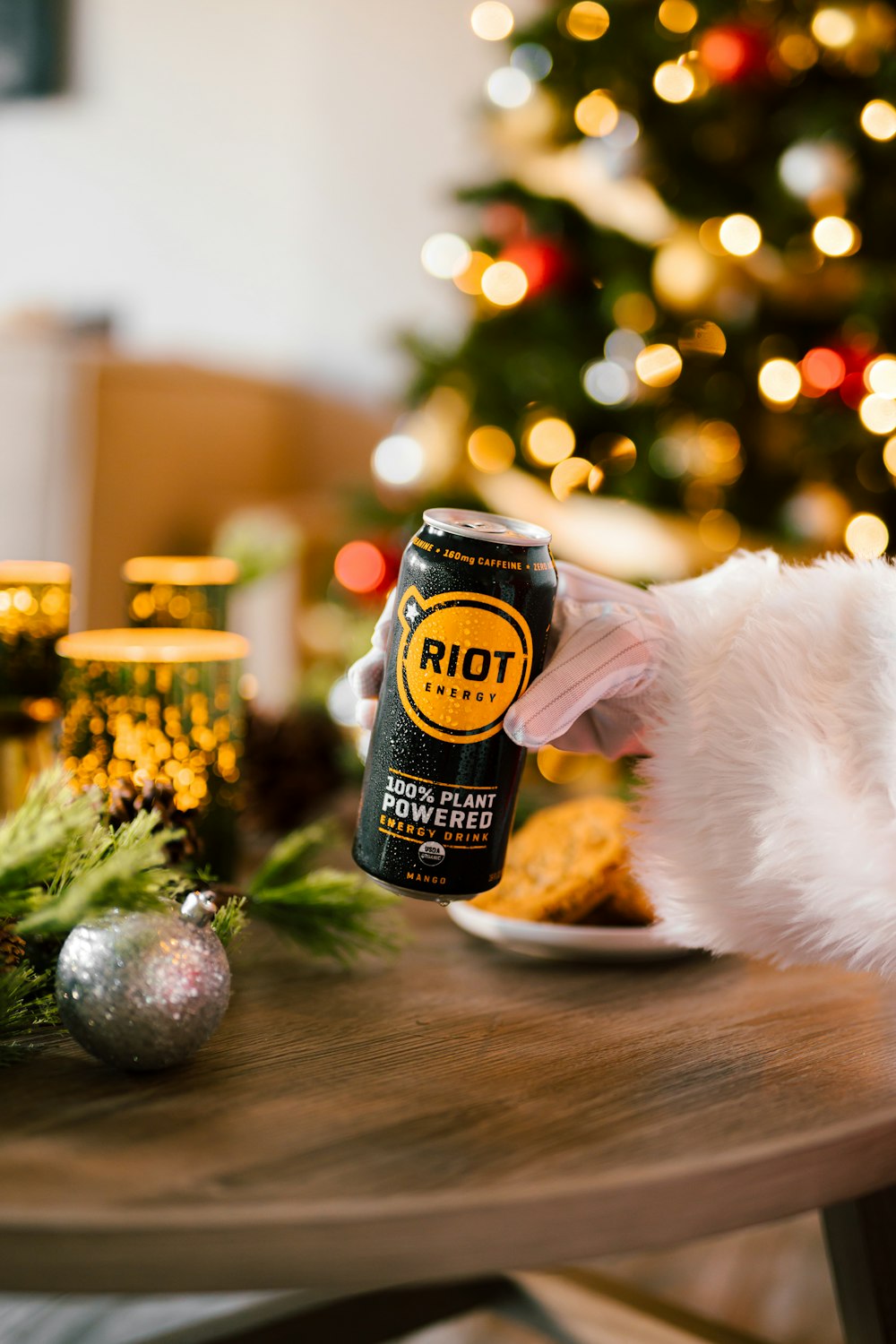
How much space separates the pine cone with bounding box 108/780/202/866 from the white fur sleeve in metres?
0.26

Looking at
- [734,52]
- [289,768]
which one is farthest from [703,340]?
[289,768]

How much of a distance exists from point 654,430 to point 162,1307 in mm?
1443

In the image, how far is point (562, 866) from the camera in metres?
0.70

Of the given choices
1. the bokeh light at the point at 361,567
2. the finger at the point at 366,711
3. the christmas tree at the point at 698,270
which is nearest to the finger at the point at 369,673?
the finger at the point at 366,711

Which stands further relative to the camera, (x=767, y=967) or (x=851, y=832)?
(x=767, y=967)

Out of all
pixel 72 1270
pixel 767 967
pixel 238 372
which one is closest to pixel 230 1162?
pixel 72 1270

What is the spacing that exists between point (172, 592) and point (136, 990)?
467 mm

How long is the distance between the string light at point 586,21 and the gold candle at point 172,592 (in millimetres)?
1522

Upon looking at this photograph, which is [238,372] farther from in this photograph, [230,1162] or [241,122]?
[230,1162]

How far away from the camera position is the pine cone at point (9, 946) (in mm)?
491

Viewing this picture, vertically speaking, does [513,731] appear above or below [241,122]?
below

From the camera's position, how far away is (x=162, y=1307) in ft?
3.59

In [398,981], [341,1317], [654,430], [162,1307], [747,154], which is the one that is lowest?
[162,1307]

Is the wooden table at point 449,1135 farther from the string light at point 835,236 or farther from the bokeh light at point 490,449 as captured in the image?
the bokeh light at point 490,449
